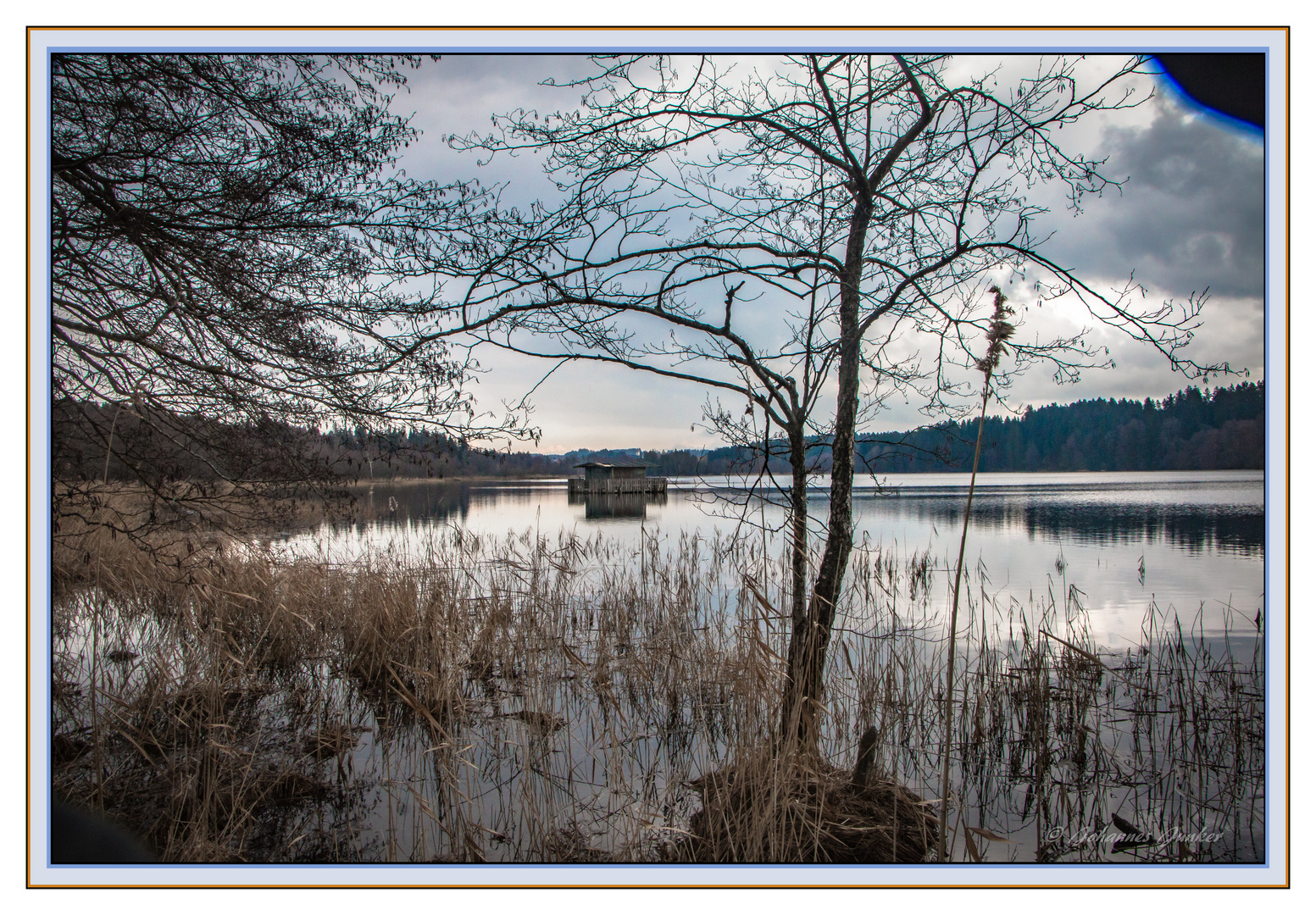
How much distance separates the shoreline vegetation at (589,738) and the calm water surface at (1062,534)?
45 cm

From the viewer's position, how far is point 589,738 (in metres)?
2.91

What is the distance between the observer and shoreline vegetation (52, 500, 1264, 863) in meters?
2.00

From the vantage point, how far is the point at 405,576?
15.5 ft

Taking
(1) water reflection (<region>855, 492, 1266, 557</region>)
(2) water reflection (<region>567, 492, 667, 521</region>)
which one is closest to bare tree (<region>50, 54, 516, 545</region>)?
(1) water reflection (<region>855, 492, 1266, 557</region>)

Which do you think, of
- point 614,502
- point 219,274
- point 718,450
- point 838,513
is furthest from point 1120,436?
point 614,502

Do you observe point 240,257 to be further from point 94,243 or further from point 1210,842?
point 1210,842

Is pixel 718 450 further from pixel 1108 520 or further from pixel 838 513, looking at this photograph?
pixel 1108 520

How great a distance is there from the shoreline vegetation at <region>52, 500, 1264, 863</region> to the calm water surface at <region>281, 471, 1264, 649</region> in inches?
17.8

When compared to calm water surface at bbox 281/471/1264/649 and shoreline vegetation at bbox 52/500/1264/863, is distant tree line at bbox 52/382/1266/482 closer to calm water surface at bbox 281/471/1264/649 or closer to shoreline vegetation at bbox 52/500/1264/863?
calm water surface at bbox 281/471/1264/649

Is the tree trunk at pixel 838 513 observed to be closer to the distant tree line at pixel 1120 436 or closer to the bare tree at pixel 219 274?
the distant tree line at pixel 1120 436

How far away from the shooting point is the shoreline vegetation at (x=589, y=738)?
6.57 ft

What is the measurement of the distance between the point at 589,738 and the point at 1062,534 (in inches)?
412

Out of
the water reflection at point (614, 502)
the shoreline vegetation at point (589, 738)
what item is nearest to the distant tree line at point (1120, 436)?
the shoreline vegetation at point (589, 738)
